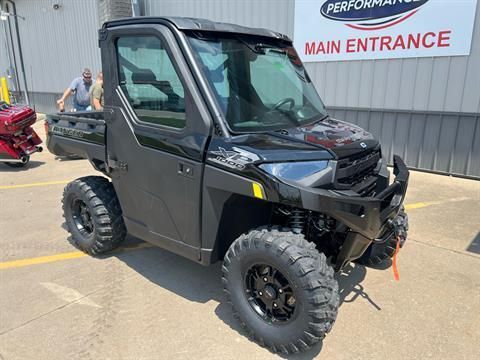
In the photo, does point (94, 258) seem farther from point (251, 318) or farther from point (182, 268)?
point (251, 318)

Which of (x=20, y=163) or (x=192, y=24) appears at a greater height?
(x=192, y=24)

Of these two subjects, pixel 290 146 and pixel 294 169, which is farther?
pixel 290 146

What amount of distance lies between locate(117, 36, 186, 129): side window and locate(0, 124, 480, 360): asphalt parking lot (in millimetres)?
1496

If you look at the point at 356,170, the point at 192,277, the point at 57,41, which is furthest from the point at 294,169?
the point at 57,41

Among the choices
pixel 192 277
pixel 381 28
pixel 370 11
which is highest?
pixel 370 11

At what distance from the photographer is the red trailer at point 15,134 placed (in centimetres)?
765

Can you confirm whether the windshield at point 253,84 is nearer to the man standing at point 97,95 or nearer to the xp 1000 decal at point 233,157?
the xp 1000 decal at point 233,157

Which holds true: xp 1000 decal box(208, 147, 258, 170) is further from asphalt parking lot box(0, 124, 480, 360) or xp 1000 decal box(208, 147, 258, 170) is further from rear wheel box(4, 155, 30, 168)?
rear wheel box(4, 155, 30, 168)

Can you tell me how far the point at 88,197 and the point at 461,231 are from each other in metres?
4.26

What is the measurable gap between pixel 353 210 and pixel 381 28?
20.8 feet

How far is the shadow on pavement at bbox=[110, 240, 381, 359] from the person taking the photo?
339 centimetres

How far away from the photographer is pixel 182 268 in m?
3.95

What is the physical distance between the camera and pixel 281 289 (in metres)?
2.71

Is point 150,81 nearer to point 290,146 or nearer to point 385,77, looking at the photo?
point 290,146
